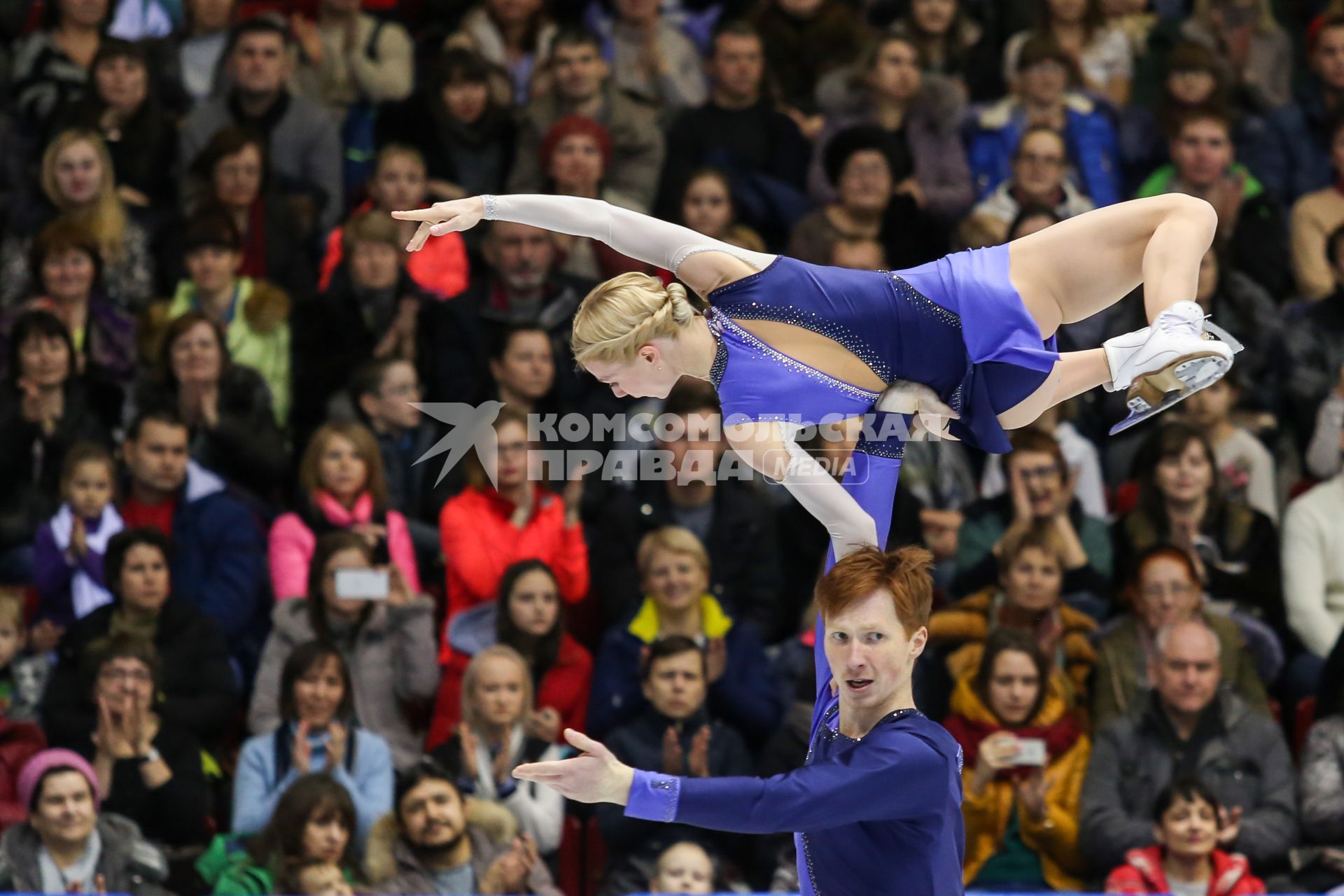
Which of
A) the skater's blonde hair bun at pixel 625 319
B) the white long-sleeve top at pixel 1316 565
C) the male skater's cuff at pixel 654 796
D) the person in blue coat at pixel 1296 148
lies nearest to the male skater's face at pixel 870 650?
the male skater's cuff at pixel 654 796

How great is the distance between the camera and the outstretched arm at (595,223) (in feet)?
15.8

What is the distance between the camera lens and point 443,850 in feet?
21.1

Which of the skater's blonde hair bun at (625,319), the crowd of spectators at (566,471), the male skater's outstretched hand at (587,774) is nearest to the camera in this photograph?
the male skater's outstretched hand at (587,774)

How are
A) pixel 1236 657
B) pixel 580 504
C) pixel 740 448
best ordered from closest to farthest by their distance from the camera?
pixel 740 448, pixel 1236 657, pixel 580 504

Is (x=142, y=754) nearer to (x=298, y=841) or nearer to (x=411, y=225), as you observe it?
(x=298, y=841)

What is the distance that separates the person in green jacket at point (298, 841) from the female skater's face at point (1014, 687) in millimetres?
2126

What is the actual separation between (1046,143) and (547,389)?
233 centimetres

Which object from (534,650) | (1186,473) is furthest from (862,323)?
(1186,473)

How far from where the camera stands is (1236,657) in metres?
7.07

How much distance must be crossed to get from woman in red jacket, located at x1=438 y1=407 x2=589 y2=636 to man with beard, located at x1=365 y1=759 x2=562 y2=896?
868mm

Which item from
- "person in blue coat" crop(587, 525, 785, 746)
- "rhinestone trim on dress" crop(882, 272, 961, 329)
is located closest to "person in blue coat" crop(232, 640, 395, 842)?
"person in blue coat" crop(587, 525, 785, 746)

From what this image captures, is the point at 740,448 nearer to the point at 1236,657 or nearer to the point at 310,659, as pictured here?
the point at 310,659

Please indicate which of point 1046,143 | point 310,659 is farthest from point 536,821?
point 1046,143

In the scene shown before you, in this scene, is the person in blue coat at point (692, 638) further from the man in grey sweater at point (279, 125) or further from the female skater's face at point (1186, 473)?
the man in grey sweater at point (279, 125)
